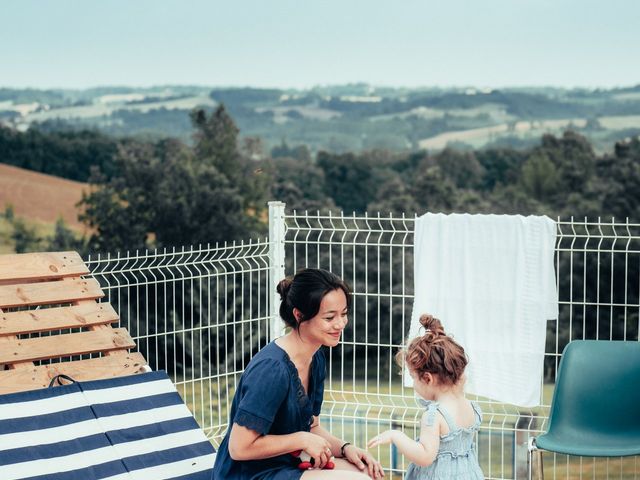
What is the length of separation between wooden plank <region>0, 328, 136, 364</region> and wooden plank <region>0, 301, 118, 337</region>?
0.05m

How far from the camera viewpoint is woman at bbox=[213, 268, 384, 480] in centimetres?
282

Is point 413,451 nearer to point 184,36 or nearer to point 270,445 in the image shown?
point 270,445

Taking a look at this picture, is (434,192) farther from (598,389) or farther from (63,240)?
(598,389)

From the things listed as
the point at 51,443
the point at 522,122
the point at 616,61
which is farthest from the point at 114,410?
the point at 616,61

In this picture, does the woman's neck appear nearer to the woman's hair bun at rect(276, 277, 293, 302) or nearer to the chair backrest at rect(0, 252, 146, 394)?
the woman's hair bun at rect(276, 277, 293, 302)

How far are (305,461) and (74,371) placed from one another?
1.23 meters

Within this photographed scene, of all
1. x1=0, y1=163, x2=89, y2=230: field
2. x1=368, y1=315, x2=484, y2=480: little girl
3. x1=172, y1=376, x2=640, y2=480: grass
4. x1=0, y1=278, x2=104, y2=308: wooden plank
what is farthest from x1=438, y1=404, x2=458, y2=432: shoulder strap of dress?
x1=0, y1=163, x2=89, y2=230: field

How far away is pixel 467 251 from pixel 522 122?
87.5 feet

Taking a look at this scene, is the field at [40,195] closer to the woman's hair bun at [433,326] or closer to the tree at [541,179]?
the tree at [541,179]

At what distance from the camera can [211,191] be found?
29.8 meters

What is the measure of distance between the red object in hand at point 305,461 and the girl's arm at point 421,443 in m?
0.14

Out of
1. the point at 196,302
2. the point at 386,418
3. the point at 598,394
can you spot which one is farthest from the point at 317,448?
the point at 196,302

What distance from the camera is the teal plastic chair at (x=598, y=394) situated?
160 inches

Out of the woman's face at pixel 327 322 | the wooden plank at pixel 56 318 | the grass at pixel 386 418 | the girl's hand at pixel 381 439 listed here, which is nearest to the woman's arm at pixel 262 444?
the girl's hand at pixel 381 439
